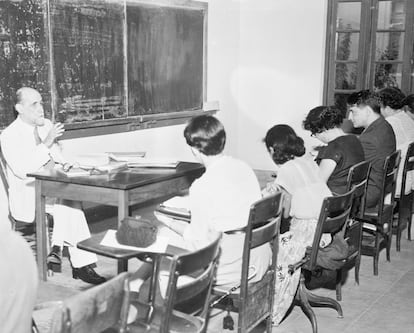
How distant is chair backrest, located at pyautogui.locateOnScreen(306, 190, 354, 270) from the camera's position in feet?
9.78

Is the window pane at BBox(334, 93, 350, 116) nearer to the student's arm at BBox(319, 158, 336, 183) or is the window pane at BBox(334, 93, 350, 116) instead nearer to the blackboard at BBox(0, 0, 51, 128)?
the student's arm at BBox(319, 158, 336, 183)

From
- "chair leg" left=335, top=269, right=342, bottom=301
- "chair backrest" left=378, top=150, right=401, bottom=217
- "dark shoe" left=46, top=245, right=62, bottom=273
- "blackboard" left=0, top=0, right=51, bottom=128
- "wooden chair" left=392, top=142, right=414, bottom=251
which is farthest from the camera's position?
"wooden chair" left=392, top=142, right=414, bottom=251

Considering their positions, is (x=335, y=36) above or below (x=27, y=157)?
above

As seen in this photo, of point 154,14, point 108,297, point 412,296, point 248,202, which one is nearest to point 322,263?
point 248,202

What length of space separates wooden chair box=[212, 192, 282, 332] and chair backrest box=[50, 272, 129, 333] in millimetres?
920

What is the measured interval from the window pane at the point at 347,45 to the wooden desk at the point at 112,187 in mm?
3679

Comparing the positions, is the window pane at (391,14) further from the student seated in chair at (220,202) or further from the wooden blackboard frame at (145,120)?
the student seated in chair at (220,202)

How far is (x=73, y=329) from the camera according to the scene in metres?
Answer: 1.57

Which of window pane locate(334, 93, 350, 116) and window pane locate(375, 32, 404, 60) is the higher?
window pane locate(375, 32, 404, 60)

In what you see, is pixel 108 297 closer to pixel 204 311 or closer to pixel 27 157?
pixel 204 311

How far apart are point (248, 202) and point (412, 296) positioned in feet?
5.34

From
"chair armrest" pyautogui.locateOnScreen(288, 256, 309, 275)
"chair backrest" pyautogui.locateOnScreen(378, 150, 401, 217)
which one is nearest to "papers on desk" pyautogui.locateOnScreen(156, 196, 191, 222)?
"chair armrest" pyautogui.locateOnScreen(288, 256, 309, 275)

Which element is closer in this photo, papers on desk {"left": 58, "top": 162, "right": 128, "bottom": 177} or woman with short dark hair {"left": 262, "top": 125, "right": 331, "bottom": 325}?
woman with short dark hair {"left": 262, "top": 125, "right": 331, "bottom": 325}

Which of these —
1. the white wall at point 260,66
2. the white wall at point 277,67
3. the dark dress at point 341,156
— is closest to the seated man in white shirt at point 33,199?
the dark dress at point 341,156
